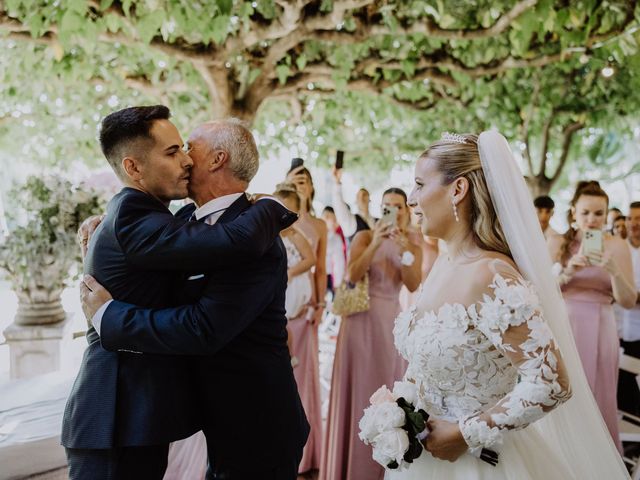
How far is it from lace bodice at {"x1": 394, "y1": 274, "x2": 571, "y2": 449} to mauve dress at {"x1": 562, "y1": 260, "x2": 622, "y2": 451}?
2577 millimetres

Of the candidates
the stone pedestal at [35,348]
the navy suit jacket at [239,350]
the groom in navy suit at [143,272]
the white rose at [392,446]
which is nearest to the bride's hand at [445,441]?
the white rose at [392,446]

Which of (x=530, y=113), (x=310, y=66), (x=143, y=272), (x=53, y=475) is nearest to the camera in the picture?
(x=143, y=272)

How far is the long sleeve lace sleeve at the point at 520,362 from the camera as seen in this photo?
1531 millimetres

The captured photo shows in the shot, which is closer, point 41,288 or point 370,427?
point 370,427

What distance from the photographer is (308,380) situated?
408 centimetres

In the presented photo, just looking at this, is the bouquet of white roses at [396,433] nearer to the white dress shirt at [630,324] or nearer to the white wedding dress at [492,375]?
the white wedding dress at [492,375]

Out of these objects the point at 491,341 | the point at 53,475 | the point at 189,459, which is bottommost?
the point at 189,459

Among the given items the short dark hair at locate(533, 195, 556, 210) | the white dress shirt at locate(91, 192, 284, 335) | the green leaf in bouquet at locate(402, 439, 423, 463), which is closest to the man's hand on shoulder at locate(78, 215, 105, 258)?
the white dress shirt at locate(91, 192, 284, 335)

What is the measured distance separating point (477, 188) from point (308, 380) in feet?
8.76

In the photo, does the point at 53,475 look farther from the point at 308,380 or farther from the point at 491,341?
the point at 491,341

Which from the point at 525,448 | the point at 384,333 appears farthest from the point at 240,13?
the point at 525,448

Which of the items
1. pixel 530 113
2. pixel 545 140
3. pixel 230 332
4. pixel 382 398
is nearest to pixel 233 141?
pixel 230 332

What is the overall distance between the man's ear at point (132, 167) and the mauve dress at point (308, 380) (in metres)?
2.36

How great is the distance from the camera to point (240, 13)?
443 cm
